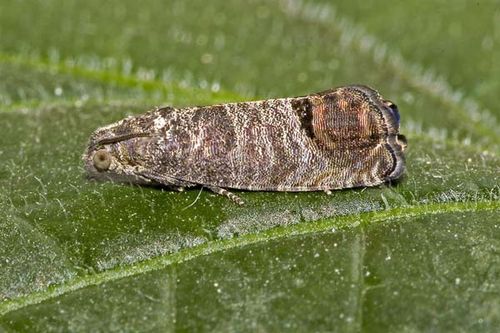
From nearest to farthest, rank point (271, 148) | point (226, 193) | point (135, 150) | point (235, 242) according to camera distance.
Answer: point (235, 242), point (226, 193), point (271, 148), point (135, 150)

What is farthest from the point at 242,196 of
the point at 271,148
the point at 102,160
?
the point at 102,160

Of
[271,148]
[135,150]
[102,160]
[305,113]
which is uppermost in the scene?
[305,113]

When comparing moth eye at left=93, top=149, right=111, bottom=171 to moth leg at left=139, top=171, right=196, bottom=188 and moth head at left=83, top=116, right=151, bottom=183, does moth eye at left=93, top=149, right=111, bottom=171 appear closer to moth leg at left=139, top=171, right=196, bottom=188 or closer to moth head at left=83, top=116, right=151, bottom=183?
moth head at left=83, top=116, right=151, bottom=183

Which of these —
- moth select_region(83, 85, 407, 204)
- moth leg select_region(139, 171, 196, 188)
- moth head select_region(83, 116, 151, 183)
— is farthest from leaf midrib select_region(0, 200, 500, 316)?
moth head select_region(83, 116, 151, 183)

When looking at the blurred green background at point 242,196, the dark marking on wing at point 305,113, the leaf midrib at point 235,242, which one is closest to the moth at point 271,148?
the dark marking on wing at point 305,113

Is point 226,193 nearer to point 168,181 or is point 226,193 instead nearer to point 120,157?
point 168,181
